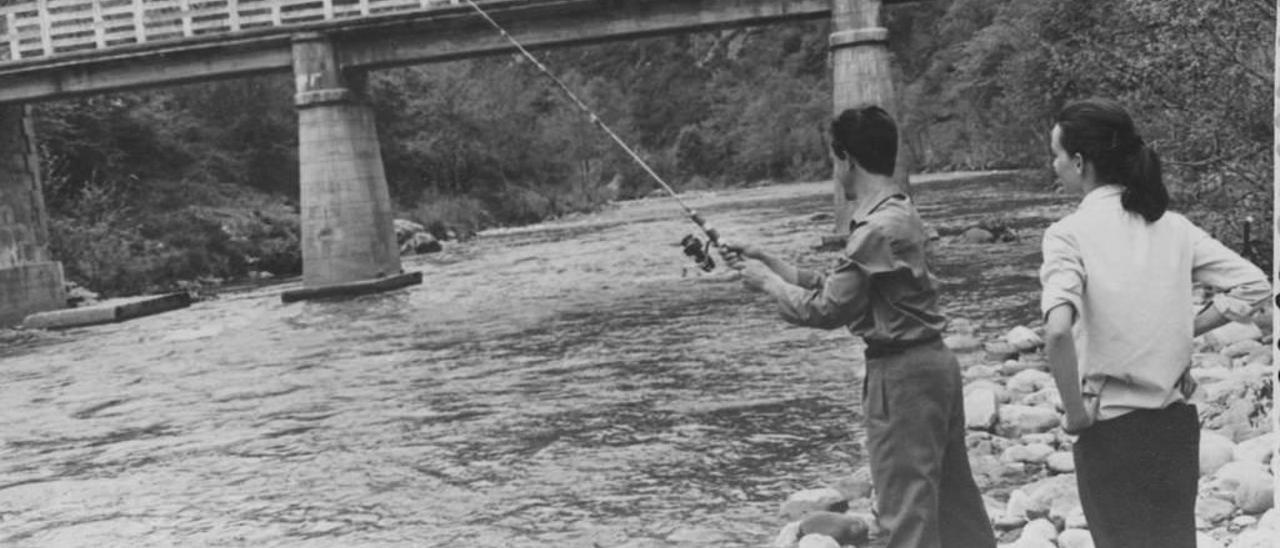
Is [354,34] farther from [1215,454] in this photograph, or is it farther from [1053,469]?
[1215,454]

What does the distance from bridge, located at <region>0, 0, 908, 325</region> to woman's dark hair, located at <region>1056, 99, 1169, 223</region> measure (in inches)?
869

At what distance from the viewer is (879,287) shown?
4020 mm

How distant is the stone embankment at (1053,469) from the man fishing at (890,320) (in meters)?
1.10

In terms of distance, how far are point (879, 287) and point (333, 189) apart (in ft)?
79.1

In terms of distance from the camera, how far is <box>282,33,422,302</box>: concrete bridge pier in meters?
26.7

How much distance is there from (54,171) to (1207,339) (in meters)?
34.3

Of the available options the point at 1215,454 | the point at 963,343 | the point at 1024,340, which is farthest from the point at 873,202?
the point at 963,343

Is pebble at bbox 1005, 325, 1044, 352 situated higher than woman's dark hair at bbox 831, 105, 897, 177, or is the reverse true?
woman's dark hair at bbox 831, 105, 897, 177

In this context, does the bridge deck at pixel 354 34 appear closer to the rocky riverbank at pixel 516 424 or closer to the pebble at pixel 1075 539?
the rocky riverbank at pixel 516 424

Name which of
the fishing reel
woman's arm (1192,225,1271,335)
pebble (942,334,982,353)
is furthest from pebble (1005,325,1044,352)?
woman's arm (1192,225,1271,335)

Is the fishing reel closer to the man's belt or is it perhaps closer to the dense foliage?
the man's belt

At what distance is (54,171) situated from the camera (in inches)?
1469

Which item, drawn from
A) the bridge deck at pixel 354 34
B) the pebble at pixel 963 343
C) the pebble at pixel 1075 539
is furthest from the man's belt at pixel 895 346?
the bridge deck at pixel 354 34

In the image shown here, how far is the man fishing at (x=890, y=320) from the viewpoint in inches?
157
